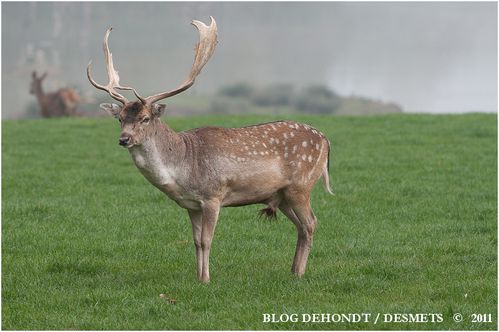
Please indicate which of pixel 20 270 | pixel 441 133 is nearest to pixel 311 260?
pixel 20 270

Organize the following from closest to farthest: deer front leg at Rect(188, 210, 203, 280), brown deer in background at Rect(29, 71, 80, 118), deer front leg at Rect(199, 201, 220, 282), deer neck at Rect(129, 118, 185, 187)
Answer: deer neck at Rect(129, 118, 185, 187)
deer front leg at Rect(199, 201, 220, 282)
deer front leg at Rect(188, 210, 203, 280)
brown deer in background at Rect(29, 71, 80, 118)

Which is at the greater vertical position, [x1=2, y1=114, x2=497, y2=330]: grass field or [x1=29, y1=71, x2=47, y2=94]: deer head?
[x1=29, y1=71, x2=47, y2=94]: deer head

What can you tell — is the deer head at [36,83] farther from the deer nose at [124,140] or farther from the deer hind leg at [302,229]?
the deer nose at [124,140]

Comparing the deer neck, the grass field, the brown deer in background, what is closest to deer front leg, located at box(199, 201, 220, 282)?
the grass field

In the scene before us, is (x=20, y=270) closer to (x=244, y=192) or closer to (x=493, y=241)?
(x=244, y=192)

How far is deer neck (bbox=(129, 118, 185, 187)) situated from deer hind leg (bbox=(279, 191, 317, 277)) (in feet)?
3.62

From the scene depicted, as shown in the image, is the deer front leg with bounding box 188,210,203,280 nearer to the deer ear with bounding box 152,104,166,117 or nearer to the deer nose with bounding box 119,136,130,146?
the deer ear with bounding box 152,104,166,117

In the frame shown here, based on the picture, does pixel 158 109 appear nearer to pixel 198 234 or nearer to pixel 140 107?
pixel 140 107

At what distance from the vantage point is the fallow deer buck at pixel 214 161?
7.47 meters

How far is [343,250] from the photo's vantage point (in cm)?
895

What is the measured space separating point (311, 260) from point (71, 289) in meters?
2.23

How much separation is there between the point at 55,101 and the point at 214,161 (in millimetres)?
16520

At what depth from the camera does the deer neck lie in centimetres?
743

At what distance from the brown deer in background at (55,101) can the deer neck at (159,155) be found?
640 inches
